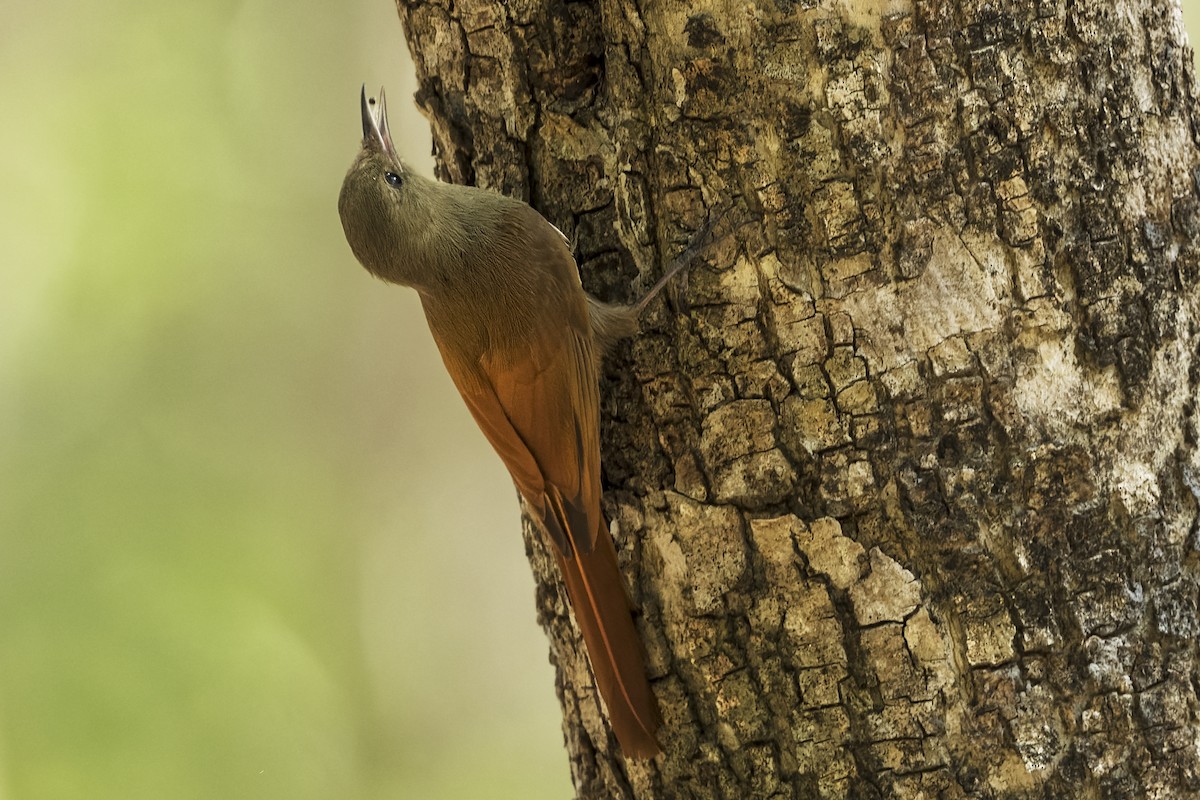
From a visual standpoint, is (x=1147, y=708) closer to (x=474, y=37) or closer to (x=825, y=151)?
(x=825, y=151)

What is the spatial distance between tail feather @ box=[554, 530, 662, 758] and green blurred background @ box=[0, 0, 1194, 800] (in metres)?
3.25

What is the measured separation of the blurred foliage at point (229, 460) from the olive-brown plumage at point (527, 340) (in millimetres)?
2737

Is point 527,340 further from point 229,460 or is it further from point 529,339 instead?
point 229,460

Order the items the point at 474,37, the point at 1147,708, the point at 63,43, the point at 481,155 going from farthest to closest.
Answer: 1. the point at 63,43
2. the point at 481,155
3. the point at 474,37
4. the point at 1147,708

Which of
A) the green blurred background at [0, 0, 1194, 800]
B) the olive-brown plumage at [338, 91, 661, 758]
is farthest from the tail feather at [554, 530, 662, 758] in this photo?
the green blurred background at [0, 0, 1194, 800]

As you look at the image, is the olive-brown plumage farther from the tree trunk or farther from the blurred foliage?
the blurred foliage

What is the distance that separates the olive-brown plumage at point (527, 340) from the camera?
2207 millimetres

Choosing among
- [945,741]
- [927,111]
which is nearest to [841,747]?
[945,741]

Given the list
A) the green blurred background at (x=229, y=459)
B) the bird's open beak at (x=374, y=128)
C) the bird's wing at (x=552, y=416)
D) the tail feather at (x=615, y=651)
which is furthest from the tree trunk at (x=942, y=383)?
the green blurred background at (x=229, y=459)

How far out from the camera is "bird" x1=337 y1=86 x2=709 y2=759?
2.20 meters

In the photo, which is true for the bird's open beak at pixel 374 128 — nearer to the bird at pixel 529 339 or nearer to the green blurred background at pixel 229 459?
the bird at pixel 529 339


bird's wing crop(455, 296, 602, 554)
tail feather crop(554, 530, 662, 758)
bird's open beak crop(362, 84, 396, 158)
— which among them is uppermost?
bird's open beak crop(362, 84, 396, 158)

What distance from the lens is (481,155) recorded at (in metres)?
2.41

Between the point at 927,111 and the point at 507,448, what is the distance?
1119 millimetres
